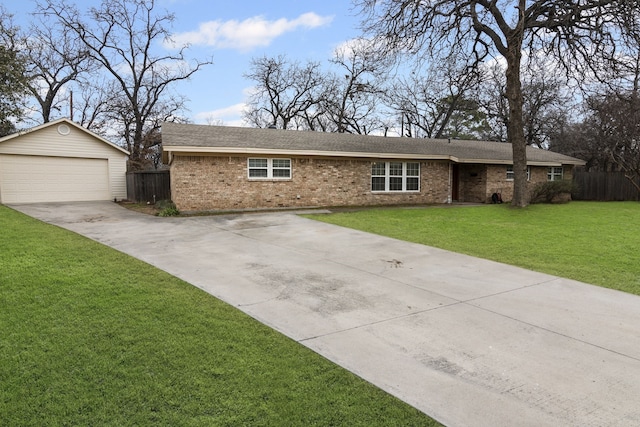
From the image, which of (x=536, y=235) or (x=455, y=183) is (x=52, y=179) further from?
(x=536, y=235)

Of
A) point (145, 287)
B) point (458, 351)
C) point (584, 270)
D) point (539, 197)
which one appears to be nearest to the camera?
point (458, 351)

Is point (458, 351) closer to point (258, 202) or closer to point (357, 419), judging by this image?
point (357, 419)

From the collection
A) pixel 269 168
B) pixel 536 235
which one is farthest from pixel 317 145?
pixel 536 235

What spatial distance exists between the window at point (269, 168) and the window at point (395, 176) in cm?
421

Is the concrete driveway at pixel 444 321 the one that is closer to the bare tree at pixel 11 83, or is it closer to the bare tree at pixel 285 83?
the bare tree at pixel 11 83

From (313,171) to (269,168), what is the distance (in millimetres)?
1938

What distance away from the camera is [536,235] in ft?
36.0

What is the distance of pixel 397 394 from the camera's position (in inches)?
120

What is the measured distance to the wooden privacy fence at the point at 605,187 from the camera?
24.8 m

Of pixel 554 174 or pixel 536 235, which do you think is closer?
pixel 536 235

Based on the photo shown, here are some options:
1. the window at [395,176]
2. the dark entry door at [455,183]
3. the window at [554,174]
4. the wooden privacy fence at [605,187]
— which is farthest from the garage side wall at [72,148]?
the wooden privacy fence at [605,187]

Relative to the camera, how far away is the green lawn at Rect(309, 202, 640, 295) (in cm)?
→ 739

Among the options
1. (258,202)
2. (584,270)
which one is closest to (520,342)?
(584,270)

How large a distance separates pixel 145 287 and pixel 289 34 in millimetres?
16327
